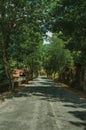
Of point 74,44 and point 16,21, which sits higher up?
point 16,21

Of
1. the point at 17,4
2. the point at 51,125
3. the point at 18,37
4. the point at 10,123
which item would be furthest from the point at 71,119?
the point at 18,37

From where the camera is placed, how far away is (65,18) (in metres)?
38.0

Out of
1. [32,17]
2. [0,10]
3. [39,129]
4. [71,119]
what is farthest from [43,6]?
[39,129]

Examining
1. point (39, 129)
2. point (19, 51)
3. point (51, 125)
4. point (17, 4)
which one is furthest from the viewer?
point (19, 51)

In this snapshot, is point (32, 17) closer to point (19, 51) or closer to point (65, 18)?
point (65, 18)

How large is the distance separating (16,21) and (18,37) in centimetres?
586

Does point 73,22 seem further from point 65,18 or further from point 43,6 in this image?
point 43,6

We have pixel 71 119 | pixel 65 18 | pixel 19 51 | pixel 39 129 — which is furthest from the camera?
pixel 19 51

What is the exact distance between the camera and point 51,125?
47.1ft

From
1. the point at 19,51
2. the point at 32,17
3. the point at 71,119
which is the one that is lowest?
the point at 71,119

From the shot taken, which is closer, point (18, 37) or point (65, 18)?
point (65, 18)

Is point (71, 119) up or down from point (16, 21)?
down

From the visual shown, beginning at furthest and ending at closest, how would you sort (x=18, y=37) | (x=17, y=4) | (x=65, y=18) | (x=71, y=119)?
(x=18, y=37) < (x=65, y=18) < (x=17, y=4) < (x=71, y=119)

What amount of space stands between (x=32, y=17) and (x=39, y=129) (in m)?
24.9
